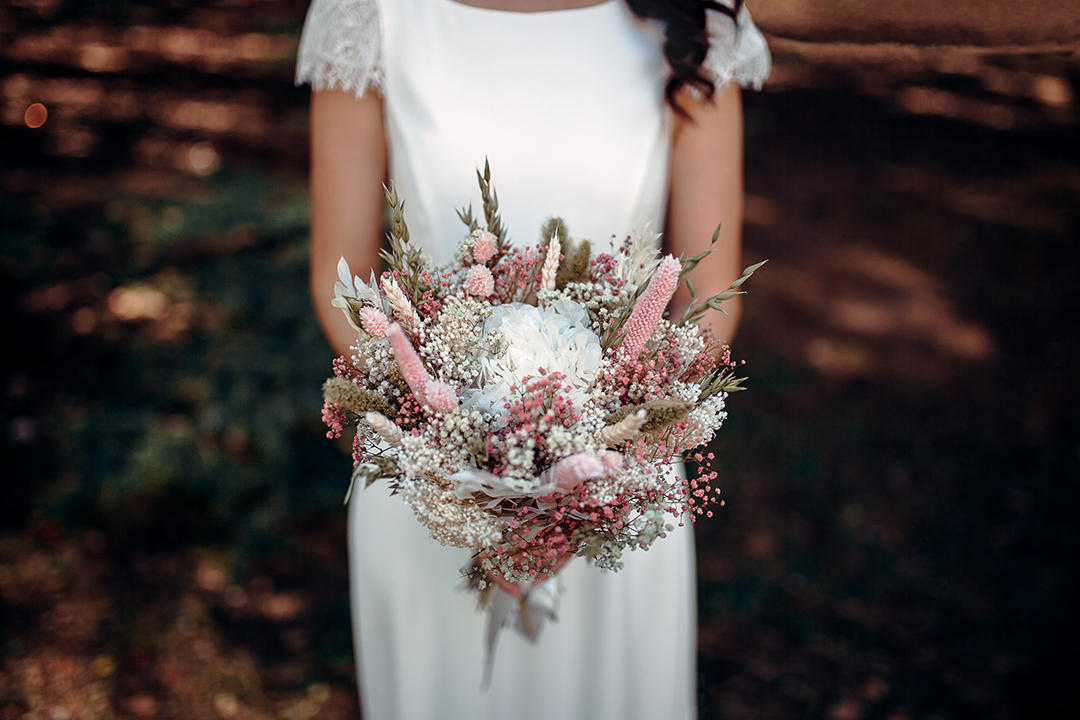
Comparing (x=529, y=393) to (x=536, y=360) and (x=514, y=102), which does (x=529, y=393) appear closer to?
(x=536, y=360)

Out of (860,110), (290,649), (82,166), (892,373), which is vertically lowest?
(290,649)

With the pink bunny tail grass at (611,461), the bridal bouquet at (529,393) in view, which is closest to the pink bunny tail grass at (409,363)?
the bridal bouquet at (529,393)

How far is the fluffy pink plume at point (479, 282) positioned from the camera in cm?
106

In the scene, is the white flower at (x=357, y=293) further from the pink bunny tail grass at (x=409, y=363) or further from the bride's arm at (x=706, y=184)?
the bride's arm at (x=706, y=184)

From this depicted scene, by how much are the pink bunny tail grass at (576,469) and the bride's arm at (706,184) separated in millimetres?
831

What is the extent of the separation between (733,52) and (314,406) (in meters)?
2.34

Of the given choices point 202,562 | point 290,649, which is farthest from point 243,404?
point 290,649

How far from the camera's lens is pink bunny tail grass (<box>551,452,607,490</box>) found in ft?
2.90

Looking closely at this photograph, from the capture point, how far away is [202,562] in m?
3.38

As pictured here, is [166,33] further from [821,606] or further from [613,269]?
[821,606]

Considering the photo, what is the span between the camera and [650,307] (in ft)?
3.24

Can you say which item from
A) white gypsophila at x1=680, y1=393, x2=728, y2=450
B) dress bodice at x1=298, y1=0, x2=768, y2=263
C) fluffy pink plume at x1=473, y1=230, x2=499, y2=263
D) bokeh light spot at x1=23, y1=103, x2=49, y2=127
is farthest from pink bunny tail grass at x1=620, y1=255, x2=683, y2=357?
bokeh light spot at x1=23, y1=103, x2=49, y2=127

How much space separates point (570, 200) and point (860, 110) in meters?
3.81

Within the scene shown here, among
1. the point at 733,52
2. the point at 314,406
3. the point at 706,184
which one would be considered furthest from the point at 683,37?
the point at 314,406
